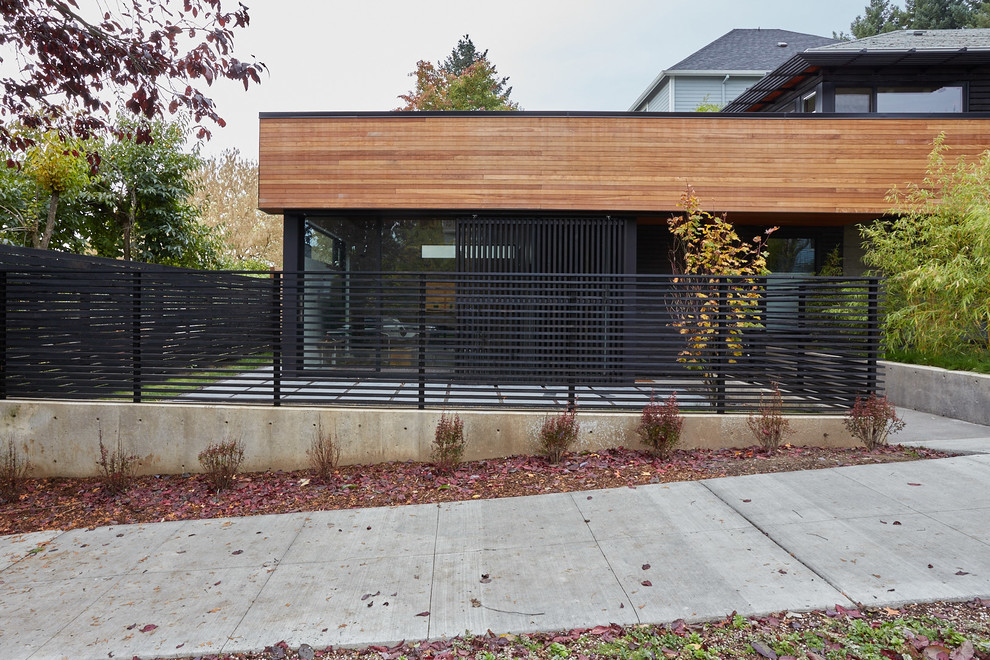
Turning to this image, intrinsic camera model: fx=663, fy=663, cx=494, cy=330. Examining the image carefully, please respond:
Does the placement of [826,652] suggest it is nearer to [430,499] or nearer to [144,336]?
[430,499]

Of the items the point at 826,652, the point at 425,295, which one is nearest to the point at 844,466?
the point at 826,652

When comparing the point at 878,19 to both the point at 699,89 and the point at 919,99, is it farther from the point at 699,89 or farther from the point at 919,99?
the point at 919,99

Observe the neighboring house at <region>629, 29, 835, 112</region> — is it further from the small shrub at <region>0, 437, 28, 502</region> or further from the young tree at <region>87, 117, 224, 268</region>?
the small shrub at <region>0, 437, 28, 502</region>

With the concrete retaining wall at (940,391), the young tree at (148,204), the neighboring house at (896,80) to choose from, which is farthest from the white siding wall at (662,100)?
the concrete retaining wall at (940,391)

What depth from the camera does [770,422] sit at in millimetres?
6324

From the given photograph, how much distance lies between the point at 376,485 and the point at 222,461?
5.01ft

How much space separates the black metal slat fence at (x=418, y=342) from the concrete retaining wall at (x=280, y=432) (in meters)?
0.18

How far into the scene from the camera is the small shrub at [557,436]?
245 inches

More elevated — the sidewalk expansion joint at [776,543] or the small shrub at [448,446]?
the small shrub at [448,446]

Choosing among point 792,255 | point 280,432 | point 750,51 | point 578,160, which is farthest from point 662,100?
point 280,432

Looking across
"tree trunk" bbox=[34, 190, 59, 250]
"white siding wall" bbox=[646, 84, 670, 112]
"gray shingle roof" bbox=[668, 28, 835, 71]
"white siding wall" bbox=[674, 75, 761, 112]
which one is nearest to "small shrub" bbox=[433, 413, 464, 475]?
"tree trunk" bbox=[34, 190, 59, 250]

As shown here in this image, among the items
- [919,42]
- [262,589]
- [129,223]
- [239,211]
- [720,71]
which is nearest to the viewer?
[262,589]

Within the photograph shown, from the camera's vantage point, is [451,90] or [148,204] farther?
[451,90]

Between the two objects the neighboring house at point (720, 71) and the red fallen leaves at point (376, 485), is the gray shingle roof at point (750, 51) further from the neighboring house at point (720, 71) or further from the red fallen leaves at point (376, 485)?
the red fallen leaves at point (376, 485)
